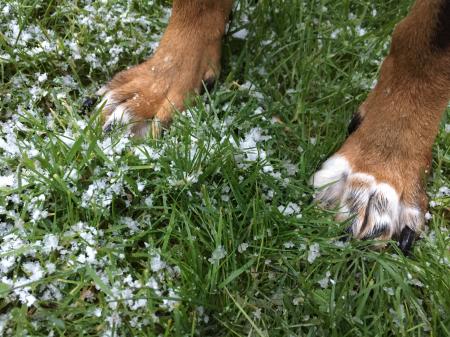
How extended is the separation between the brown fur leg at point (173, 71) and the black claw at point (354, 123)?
0.63 metres

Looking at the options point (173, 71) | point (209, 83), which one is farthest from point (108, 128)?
point (209, 83)

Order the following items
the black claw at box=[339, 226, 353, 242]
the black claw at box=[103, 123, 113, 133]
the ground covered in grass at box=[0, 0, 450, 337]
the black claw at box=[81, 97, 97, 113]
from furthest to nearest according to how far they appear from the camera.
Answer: the black claw at box=[81, 97, 97, 113], the black claw at box=[103, 123, 113, 133], the black claw at box=[339, 226, 353, 242], the ground covered in grass at box=[0, 0, 450, 337]

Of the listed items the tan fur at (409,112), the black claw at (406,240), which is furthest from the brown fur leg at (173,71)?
the black claw at (406,240)

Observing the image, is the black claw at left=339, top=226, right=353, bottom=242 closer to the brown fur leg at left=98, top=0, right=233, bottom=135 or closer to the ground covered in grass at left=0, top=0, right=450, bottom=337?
the ground covered in grass at left=0, top=0, right=450, bottom=337

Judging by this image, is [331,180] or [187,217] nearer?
[187,217]

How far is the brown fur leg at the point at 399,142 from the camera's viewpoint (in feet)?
6.52

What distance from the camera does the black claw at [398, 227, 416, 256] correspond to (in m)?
2.00

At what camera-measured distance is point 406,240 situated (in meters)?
2.01

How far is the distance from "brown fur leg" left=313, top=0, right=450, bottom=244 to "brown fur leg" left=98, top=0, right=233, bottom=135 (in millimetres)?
691

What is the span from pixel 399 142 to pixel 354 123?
0.25 meters

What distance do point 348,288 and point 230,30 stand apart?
4.54ft

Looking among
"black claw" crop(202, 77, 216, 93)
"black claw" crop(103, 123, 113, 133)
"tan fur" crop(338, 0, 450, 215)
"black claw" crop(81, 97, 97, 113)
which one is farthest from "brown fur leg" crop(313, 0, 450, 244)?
"black claw" crop(81, 97, 97, 113)

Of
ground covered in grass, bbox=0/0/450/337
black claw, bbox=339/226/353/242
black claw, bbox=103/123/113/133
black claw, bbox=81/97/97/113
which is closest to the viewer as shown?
ground covered in grass, bbox=0/0/450/337

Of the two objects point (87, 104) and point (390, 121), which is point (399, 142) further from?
point (87, 104)
